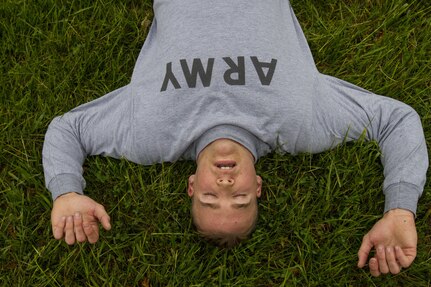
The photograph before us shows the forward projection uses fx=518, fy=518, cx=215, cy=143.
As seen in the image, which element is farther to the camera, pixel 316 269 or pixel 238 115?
pixel 316 269

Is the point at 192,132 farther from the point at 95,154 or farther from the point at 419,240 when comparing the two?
the point at 419,240

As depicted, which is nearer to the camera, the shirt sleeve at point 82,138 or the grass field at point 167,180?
the shirt sleeve at point 82,138

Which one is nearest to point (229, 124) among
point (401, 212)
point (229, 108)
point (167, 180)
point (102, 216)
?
point (229, 108)

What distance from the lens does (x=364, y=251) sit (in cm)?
303

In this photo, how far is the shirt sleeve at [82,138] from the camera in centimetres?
317

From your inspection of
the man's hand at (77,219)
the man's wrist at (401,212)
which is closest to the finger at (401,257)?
the man's wrist at (401,212)

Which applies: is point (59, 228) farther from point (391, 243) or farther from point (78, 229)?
point (391, 243)

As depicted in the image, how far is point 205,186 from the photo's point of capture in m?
2.87

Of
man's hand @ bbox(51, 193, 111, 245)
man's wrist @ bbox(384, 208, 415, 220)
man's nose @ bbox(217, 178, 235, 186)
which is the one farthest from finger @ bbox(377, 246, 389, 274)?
man's hand @ bbox(51, 193, 111, 245)

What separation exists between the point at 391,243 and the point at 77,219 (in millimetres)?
1809

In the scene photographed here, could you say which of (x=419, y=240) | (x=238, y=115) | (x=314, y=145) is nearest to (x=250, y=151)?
(x=238, y=115)

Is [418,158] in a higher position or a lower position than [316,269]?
higher

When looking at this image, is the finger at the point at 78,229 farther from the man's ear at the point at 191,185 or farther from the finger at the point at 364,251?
the finger at the point at 364,251

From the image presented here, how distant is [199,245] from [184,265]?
0.16m
